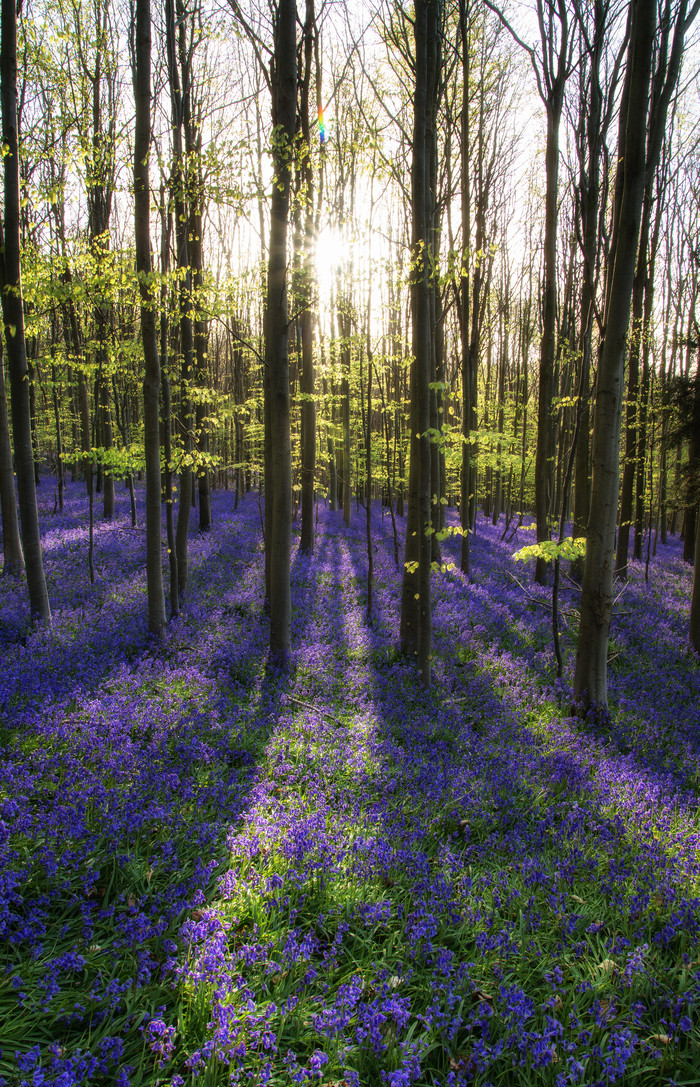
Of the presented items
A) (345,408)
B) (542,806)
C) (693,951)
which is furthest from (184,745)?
(345,408)

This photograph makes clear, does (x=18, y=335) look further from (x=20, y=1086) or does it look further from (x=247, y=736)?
(x=20, y=1086)

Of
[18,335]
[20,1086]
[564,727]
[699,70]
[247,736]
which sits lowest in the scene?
[564,727]

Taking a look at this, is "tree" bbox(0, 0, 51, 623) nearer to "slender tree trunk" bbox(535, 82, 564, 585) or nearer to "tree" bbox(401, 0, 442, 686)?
"tree" bbox(401, 0, 442, 686)

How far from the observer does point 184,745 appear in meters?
4.63

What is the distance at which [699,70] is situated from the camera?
11.9 m

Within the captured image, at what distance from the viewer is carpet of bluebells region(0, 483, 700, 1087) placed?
7.66 ft

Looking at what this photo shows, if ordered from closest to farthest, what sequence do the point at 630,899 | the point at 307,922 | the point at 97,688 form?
the point at 307,922
the point at 630,899
the point at 97,688

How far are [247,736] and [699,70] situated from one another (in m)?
17.3

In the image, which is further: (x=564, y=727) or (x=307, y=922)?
(x=564, y=727)

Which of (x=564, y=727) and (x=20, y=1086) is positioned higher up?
(x=20, y=1086)

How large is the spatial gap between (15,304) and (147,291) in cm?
240

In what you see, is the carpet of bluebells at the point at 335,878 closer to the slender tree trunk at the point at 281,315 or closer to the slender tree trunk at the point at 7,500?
the slender tree trunk at the point at 281,315

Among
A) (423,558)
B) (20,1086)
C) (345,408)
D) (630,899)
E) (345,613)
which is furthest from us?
(345,408)

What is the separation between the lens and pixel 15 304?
296 inches
